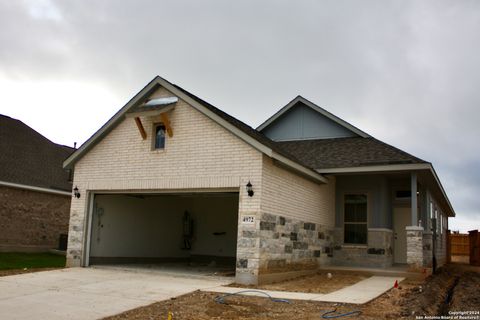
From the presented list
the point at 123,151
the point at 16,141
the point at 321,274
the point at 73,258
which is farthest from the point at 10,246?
the point at 321,274

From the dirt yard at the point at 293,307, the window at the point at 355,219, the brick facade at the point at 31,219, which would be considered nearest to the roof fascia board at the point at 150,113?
the dirt yard at the point at 293,307

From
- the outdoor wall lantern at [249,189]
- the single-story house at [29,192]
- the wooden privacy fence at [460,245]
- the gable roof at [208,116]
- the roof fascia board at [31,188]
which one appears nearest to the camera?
the outdoor wall lantern at [249,189]

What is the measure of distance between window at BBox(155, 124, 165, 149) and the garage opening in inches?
107

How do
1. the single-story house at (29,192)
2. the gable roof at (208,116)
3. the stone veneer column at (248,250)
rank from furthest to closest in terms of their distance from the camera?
the single-story house at (29,192) < the gable roof at (208,116) < the stone veneer column at (248,250)

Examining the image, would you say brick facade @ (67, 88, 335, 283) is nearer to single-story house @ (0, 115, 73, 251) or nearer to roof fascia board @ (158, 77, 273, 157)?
roof fascia board @ (158, 77, 273, 157)

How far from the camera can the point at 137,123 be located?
15.6 m

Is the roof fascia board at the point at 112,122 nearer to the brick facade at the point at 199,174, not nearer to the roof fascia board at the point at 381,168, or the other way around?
the brick facade at the point at 199,174

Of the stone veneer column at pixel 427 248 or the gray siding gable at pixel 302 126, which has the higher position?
the gray siding gable at pixel 302 126

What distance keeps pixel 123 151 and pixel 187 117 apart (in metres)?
2.60

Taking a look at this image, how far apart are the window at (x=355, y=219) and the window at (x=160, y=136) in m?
7.18

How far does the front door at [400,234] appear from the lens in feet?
61.4

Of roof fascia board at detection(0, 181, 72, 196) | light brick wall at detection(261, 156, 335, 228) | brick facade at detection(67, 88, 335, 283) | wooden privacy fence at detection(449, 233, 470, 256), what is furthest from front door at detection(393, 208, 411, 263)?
wooden privacy fence at detection(449, 233, 470, 256)

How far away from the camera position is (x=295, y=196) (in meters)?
15.4

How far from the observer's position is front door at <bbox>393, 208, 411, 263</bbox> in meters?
18.7
